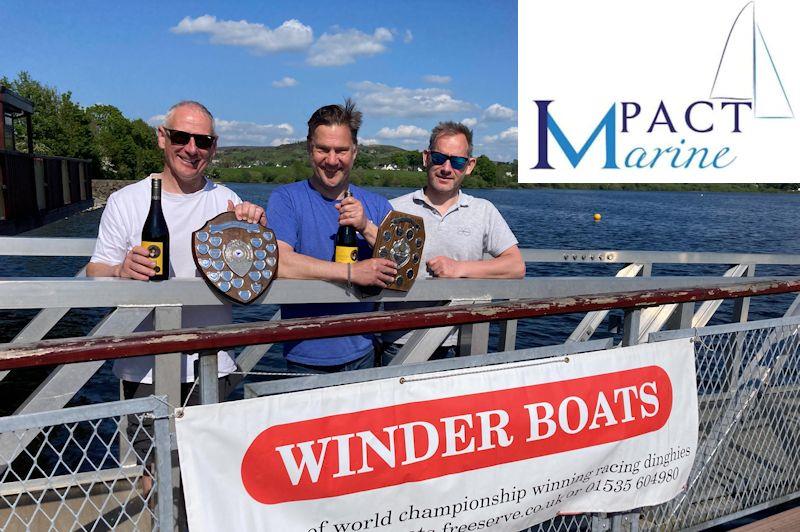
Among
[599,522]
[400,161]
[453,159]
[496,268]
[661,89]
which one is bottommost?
[599,522]

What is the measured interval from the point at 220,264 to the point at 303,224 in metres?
0.62

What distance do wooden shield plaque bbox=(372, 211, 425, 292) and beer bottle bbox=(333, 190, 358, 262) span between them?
15 centimetres

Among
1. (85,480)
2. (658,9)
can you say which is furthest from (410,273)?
(658,9)

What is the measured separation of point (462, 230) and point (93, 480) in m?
2.06

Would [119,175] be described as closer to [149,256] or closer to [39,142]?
[39,142]

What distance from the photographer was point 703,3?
9.50 m

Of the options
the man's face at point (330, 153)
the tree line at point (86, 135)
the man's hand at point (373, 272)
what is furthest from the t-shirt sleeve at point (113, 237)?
the tree line at point (86, 135)

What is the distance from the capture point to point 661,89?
1020cm

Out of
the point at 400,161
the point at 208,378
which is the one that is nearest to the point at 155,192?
the point at 208,378

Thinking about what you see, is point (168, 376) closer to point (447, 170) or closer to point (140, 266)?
point (140, 266)

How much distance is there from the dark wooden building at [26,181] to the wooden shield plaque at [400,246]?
24259 millimetres

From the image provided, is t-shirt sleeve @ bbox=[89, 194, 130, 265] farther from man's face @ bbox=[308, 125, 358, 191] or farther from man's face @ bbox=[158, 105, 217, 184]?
man's face @ bbox=[308, 125, 358, 191]

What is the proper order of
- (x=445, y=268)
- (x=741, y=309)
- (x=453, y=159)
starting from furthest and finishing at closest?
1. (x=741, y=309)
2. (x=453, y=159)
3. (x=445, y=268)

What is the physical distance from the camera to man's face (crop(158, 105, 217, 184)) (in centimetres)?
291
